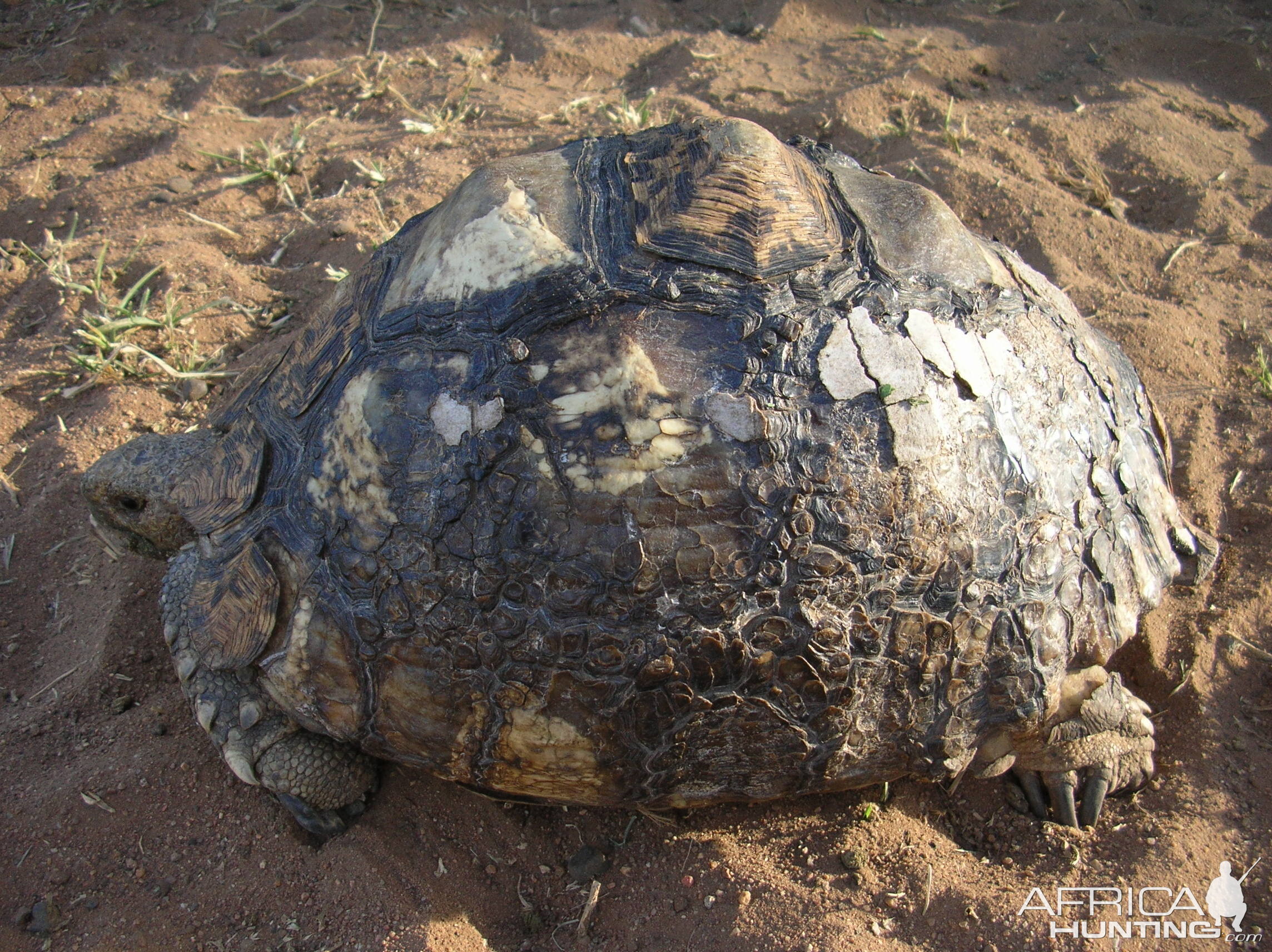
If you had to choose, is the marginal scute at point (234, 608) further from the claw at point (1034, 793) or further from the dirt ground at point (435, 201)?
the claw at point (1034, 793)

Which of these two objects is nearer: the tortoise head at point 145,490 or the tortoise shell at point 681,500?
the tortoise shell at point 681,500

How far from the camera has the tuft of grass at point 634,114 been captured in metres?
4.49

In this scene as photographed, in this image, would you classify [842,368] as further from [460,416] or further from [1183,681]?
[1183,681]

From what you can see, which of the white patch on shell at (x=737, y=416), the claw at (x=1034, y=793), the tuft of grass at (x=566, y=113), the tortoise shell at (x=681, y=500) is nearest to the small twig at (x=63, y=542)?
the tortoise shell at (x=681, y=500)

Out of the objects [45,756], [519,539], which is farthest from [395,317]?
[45,756]

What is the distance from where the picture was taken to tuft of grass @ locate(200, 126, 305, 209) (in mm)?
4449

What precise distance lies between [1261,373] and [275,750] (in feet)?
12.8

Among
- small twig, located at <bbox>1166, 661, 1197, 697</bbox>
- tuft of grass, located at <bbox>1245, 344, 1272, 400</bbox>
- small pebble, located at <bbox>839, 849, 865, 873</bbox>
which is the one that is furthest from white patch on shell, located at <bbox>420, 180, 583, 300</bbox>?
tuft of grass, located at <bbox>1245, 344, 1272, 400</bbox>

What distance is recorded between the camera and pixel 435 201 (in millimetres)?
4344

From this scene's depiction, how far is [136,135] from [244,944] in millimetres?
4413

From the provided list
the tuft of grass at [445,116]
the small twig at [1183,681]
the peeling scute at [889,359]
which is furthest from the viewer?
the tuft of grass at [445,116]

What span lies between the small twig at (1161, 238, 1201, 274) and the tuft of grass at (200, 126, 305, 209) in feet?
13.7

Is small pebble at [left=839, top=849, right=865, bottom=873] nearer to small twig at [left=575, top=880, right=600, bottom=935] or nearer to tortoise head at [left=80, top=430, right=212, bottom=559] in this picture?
small twig at [left=575, top=880, right=600, bottom=935]

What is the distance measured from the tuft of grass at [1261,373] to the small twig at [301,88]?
16.5ft
